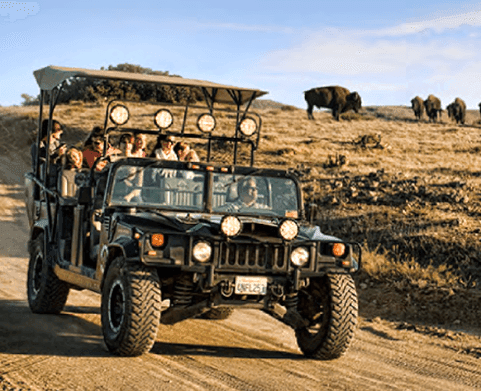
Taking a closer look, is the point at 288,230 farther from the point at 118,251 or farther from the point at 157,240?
the point at 118,251

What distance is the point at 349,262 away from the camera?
7.62m

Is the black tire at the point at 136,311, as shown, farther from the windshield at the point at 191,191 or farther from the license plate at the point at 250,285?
the windshield at the point at 191,191

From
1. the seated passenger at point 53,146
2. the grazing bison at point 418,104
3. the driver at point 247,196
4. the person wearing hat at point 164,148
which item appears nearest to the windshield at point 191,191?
the driver at point 247,196

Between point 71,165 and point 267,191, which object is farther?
point 71,165

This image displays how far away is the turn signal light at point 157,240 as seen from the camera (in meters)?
7.05

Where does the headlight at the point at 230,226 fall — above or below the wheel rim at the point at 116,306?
above

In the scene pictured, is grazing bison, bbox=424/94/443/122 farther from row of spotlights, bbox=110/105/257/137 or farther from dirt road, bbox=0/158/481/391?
row of spotlights, bbox=110/105/257/137

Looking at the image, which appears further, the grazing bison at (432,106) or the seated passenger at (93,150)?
the grazing bison at (432,106)

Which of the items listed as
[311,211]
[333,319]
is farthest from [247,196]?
[333,319]

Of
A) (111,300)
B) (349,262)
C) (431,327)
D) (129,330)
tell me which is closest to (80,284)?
(111,300)

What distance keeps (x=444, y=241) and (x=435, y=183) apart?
20.4 ft

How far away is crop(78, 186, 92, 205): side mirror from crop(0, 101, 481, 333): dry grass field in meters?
→ 4.28

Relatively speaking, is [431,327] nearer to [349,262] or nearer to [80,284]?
[349,262]

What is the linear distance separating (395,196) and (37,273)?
10475mm
